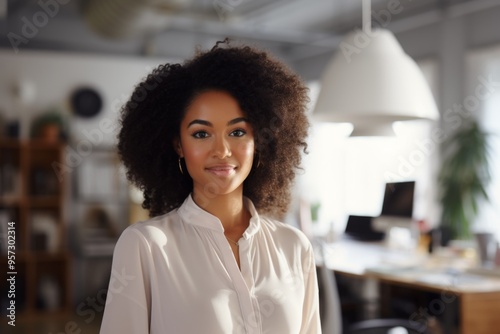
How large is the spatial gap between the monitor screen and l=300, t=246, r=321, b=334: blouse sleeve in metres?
3.24

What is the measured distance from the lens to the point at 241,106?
1.49 meters

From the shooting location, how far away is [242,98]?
149 cm

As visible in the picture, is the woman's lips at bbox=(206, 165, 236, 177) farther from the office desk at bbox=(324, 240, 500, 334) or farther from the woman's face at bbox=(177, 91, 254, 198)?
the office desk at bbox=(324, 240, 500, 334)

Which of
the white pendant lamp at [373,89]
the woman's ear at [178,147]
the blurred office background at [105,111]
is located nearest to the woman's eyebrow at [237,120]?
the woman's ear at [178,147]

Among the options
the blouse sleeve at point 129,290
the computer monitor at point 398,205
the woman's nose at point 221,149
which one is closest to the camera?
→ the blouse sleeve at point 129,290

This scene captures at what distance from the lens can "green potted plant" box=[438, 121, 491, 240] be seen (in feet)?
18.9

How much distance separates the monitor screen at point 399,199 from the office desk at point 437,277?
1.11 ft

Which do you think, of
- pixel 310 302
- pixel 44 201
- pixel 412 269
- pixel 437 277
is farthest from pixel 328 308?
pixel 44 201

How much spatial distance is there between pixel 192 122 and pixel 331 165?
7.04m

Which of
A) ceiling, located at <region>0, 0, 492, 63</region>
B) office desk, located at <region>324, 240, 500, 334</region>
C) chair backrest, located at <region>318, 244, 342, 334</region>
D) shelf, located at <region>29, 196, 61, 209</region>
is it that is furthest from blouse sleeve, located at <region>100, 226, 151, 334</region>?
shelf, located at <region>29, 196, 61, 209</region>

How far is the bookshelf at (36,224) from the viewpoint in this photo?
696cm

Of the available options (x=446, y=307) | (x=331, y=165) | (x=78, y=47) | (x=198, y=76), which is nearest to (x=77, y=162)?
(x=78, y=47)

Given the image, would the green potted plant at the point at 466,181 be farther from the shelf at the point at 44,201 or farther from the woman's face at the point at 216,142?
the woman's face at the point at 216,142

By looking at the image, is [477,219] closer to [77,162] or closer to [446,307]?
[446,307]
